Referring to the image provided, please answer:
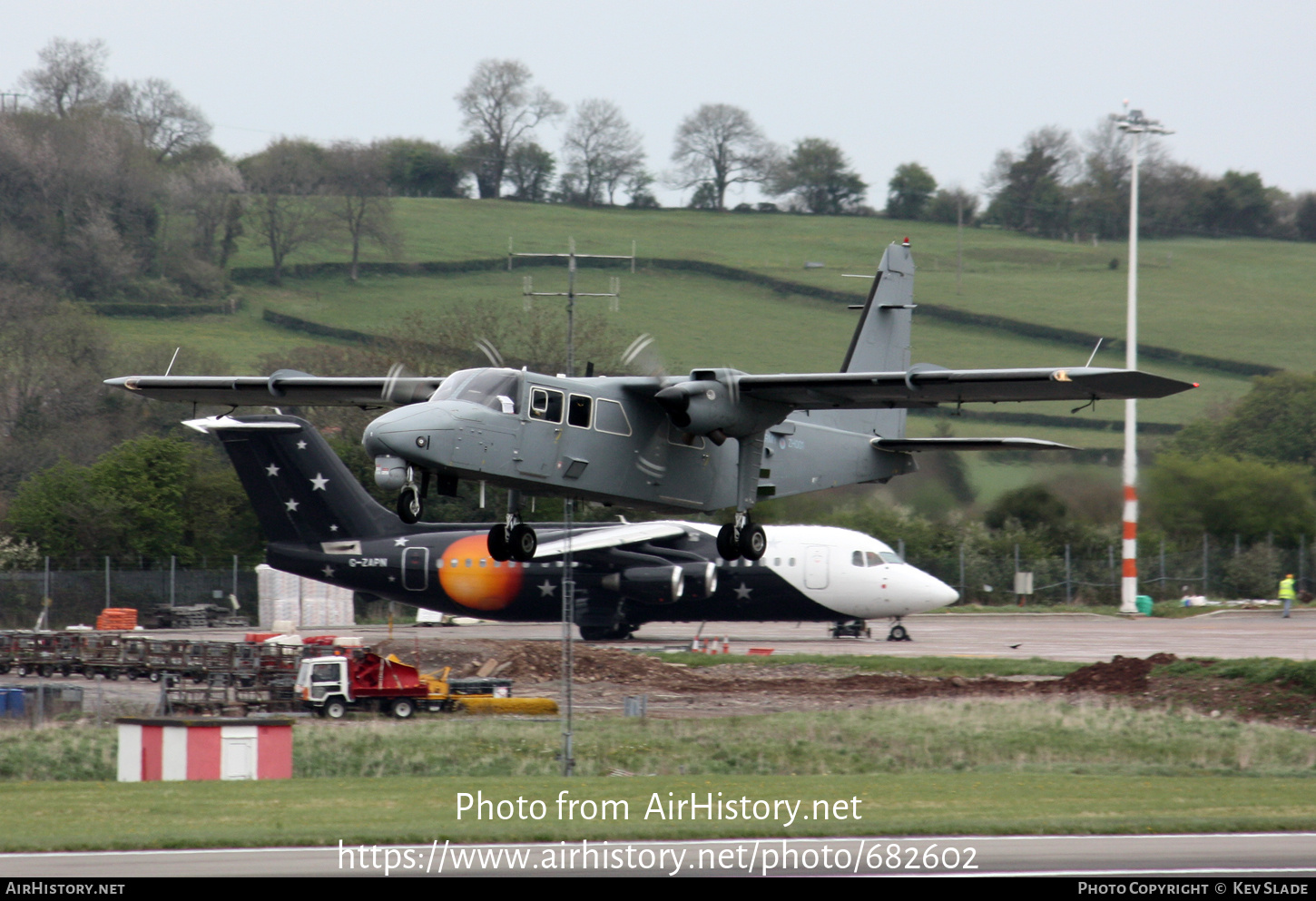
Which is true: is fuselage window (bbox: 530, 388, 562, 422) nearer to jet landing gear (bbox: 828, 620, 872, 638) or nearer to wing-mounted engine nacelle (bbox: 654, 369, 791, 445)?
wing-mounted engine nacelle (bbox: 654, 369, 791, 445)

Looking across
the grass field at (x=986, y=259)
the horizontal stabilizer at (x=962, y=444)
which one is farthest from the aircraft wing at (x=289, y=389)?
the grass field at (x=986, y=259)

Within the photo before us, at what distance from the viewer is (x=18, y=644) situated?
1389 inches

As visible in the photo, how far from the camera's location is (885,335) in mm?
29156

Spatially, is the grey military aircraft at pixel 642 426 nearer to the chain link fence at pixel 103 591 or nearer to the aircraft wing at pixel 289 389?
the aircraft wing at pixel 289 389

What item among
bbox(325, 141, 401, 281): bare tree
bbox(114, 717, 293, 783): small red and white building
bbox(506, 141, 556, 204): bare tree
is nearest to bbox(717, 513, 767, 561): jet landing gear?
bbox(114, 717, 293, 783): small red and white building

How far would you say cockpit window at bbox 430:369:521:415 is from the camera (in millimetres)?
19875

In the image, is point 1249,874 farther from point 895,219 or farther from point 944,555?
point 895,219

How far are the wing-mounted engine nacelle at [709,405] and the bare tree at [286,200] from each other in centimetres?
7769

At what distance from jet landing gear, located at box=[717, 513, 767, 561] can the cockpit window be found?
5.19 m

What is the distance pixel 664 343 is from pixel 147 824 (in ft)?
186

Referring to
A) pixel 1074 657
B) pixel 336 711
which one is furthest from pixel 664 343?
pixel 336 711

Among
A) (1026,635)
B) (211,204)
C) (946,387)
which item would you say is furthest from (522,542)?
(211,204)

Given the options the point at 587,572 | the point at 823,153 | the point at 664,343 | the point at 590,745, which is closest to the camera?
the point at 590,745

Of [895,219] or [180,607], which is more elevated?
[895,219]
